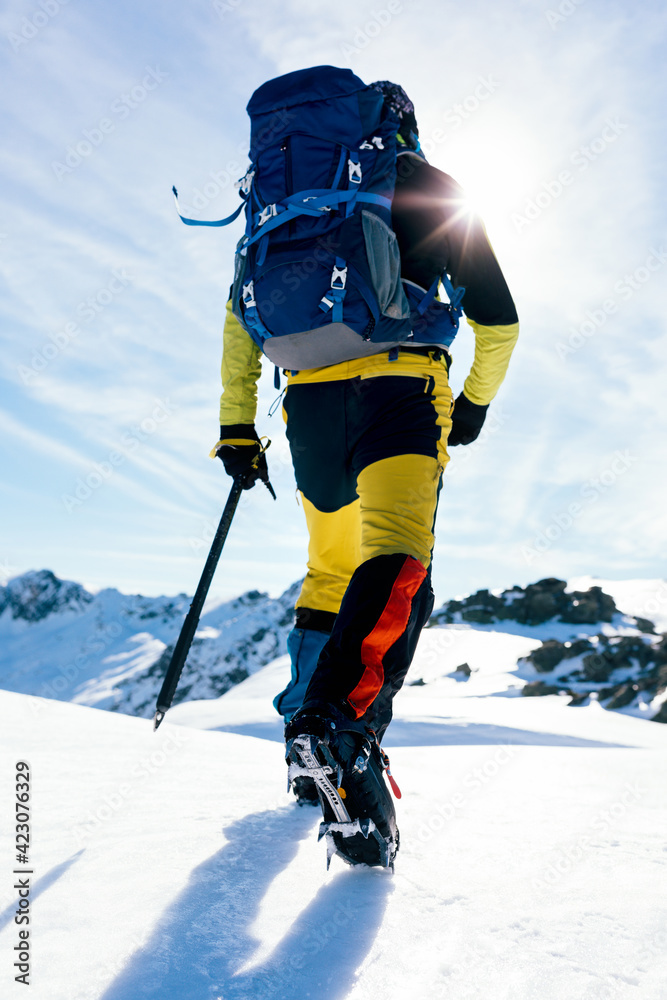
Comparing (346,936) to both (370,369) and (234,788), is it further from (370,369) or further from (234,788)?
(370,369)

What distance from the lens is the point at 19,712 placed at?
3.31 metres

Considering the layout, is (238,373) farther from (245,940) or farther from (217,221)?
(245,940)

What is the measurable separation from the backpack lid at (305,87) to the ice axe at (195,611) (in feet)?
4.17

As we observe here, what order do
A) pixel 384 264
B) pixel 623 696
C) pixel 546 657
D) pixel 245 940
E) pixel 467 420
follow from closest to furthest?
1. pixel 245 940
2. pixel 384 264
3. pixel 467 420
4. pixel 623 696
5. pixel 546 657

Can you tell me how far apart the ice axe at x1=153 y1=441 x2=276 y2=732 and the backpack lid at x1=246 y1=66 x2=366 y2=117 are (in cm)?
127

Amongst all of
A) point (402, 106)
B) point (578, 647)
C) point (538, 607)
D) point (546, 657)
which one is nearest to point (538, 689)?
point (546, 657)

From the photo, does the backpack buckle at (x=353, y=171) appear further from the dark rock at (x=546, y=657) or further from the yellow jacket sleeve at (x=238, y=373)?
the dark rock at (x=546, y=657)

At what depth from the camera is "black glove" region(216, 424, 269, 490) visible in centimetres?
265

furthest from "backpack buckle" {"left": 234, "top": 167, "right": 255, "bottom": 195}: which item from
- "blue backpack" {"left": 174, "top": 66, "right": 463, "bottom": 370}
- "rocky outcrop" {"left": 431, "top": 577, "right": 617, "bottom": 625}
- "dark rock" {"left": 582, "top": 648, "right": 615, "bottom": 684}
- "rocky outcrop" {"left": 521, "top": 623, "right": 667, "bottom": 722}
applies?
"rocky outcrop" {"left": 431, "top": 577, "right": 617, "bottom": 625}

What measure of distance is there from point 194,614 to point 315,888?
1173mm

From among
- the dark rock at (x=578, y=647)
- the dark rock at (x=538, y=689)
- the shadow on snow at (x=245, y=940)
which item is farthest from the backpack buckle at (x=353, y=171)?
the dark rock at (x=578, y=647)

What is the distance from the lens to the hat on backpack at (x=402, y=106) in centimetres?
219

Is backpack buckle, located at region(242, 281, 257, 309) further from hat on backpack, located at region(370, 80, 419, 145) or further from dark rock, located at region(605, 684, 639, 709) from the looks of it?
dark rock, located at region(605, 684, 639, 709)

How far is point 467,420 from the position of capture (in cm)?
256
